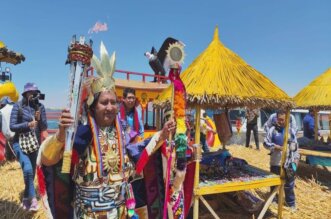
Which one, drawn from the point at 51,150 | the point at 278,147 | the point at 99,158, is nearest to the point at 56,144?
the point at 51,150

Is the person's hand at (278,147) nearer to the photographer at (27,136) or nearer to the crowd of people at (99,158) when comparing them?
the crowd of people at (99,158)

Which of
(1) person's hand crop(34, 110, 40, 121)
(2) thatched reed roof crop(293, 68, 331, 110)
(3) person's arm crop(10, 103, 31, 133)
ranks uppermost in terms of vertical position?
(2) thatched reed roof crop(293, 68, 331, 110)

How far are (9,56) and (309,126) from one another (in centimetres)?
988

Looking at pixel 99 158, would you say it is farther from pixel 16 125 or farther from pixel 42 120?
pixel 42 120

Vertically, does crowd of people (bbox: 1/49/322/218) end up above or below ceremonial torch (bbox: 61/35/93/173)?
below

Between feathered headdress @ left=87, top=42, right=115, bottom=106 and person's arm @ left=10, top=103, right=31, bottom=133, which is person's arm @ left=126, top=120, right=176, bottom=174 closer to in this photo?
feathered headdress @ left=87, top=42, right=115, bottom=106

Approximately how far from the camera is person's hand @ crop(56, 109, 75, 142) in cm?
201

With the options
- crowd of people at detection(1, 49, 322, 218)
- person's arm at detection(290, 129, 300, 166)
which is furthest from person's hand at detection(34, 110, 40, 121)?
person's arm at detection(290, 129, 300, 166)

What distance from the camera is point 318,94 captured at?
9.20m

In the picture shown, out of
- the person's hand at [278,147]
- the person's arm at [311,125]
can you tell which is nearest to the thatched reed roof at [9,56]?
the person's hand at [278,147]

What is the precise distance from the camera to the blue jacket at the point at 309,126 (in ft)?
34.7

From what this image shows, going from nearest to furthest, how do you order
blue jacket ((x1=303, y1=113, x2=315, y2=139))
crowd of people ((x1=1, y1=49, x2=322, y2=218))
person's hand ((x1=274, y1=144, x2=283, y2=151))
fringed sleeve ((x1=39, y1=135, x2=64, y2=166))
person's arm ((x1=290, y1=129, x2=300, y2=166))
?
1. fringed sleeve ((x1=39, y1=135, x2=64, y2=166))
2. crowd of people ((x1=1, y1=49, x2=322, y2=218))
3. person's arm ((x1=290, y1=129, x2=300, y2=166))
4. person's hand ((x1=274, y1=144, x2=283, y2=151))
5. blue jacket ((x1=303, y1=113, x2=315, y2=139))

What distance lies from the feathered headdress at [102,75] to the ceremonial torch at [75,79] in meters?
0.29

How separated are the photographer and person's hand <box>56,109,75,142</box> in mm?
3032
